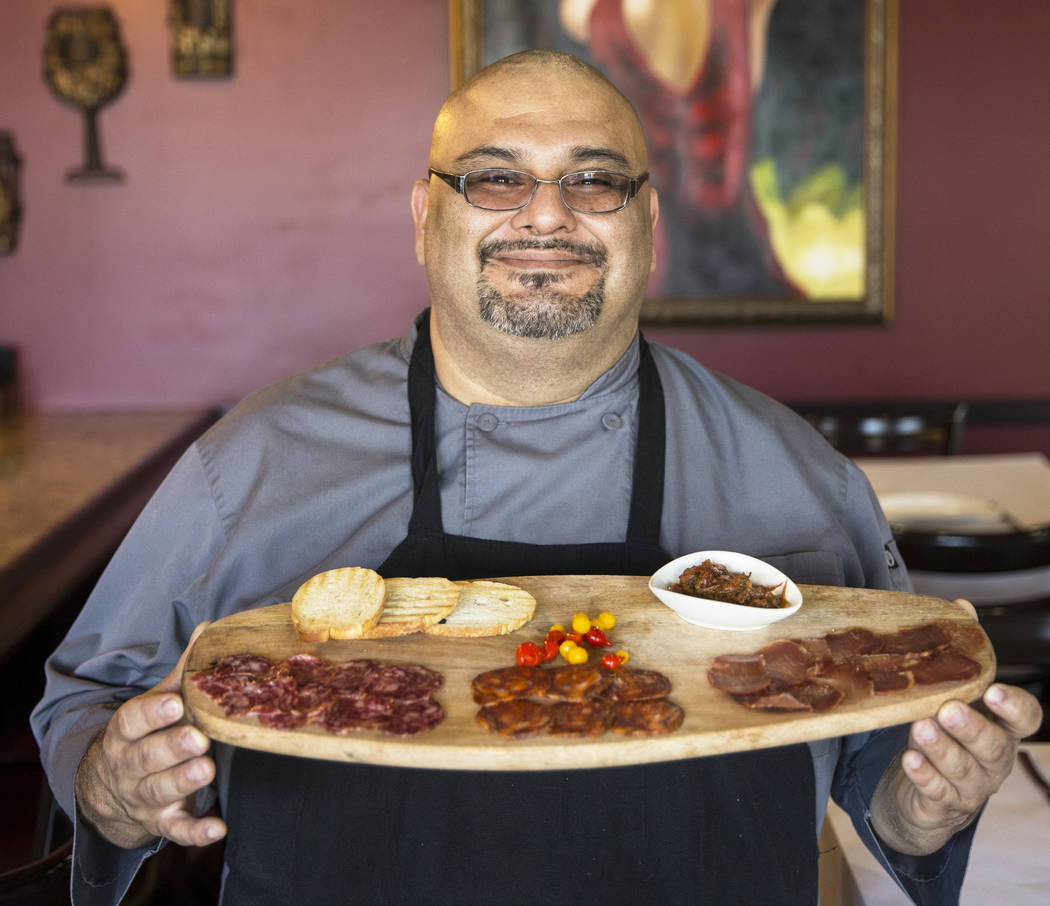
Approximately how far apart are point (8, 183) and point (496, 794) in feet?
12.5

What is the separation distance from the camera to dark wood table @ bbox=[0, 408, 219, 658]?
249 centimetres

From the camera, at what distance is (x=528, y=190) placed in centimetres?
163

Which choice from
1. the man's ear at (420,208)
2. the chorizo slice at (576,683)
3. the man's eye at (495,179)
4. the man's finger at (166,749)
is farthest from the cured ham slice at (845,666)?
the man's ear at (420,208)

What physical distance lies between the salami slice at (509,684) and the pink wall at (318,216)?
326 centimetres

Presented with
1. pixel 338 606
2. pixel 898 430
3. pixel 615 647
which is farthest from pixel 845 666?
pixel 898 430

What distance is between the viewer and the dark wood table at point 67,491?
2.49 meters

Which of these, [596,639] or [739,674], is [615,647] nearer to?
[596,639]

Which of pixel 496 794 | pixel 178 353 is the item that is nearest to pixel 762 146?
pixel 178 353

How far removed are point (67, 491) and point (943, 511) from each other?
2594 millimetres

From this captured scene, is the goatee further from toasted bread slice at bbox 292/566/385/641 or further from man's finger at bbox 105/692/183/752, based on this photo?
man's finger at bbox 105/692/183/752

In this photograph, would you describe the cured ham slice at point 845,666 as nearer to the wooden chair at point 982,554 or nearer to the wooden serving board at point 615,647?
the wooden serving board at point 615,647

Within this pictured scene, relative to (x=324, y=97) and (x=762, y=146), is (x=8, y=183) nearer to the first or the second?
(x=324, y=97)

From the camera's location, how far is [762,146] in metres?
4.28

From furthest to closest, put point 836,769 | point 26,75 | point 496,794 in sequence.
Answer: point 26,75 < point 836,769 < point 496,794
